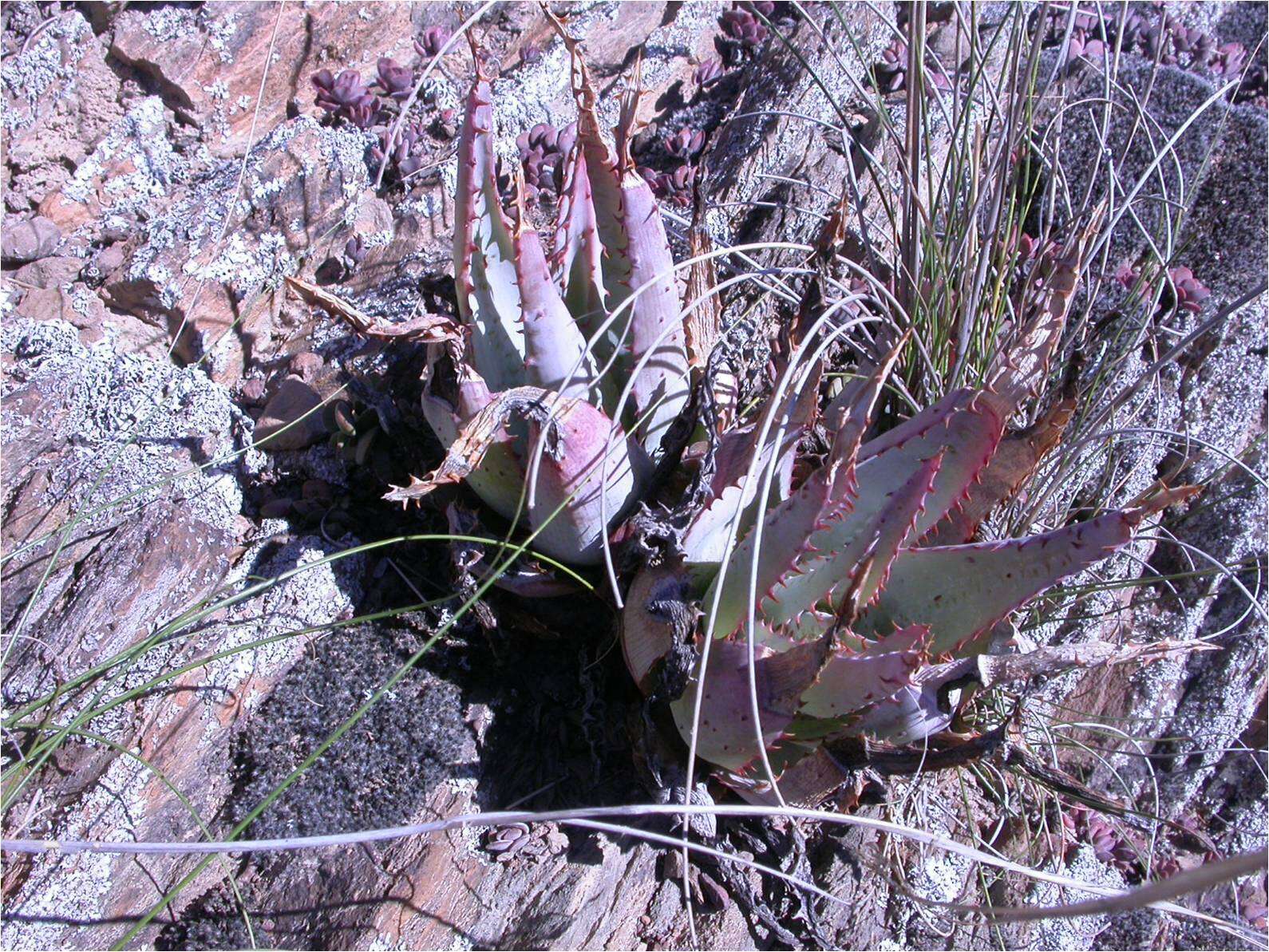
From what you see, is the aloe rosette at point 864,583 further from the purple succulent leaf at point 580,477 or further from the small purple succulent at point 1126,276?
the small purple succulent at point 1126,276

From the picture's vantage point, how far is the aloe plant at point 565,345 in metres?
1.68

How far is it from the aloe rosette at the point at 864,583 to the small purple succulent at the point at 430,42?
75.7 inches

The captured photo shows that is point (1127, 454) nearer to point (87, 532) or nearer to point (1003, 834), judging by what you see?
point (1003, 834)

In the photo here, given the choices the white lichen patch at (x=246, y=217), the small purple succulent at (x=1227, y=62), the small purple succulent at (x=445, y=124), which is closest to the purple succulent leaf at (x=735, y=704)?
the white lichen patch at (x=246, y=217)

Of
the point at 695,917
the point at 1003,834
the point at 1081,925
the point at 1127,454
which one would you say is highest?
the point at 1127,454

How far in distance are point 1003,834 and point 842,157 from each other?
77.3 inches

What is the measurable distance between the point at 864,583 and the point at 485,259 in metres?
0.98

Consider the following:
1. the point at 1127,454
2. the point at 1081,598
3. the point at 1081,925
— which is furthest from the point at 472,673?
the point at 1127,454

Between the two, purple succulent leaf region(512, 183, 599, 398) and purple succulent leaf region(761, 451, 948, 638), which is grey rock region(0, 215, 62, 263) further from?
purple succulent leaf region(761, 451, 948, 638)

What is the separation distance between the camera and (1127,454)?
2.61m

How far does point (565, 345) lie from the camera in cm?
183

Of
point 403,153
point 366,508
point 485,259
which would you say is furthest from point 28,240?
point 485,259

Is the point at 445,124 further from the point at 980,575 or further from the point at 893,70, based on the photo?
the point at 980,575

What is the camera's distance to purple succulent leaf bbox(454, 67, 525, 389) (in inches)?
66.3
